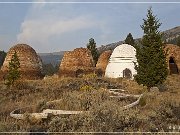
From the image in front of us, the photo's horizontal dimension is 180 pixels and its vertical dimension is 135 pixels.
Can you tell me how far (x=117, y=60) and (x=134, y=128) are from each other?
87.5 feet

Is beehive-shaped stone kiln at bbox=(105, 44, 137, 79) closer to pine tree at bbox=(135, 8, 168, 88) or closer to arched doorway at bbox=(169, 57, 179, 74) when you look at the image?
arched doorway at bbox=(169, 57, 179, 74)

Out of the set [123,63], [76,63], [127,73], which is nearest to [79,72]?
[76,63]

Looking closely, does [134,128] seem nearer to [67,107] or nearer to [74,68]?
[67,107]

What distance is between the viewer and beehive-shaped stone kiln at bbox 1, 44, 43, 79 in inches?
1260

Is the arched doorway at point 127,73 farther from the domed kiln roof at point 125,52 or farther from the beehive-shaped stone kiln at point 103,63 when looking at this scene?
the beehive-shaped stone kiln at point 103,63

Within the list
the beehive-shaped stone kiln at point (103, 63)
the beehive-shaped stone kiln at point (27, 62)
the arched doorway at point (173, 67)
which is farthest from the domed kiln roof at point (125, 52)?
the beehive-shaped stone kiln at point (27, 62)

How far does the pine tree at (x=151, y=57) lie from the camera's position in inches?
717

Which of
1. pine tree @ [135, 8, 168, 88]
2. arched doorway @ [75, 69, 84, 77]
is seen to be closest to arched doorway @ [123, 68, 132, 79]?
arched doorway @ [75, 69, 84, 77]

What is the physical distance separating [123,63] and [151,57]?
48.4ft

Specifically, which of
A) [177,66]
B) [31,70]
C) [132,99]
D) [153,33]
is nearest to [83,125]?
[132,99]

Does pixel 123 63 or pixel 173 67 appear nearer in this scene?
pixel 123 63

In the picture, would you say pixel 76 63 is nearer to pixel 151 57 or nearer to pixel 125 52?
pixel 125 52

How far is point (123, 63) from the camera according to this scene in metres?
33.2

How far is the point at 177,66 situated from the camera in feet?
121
